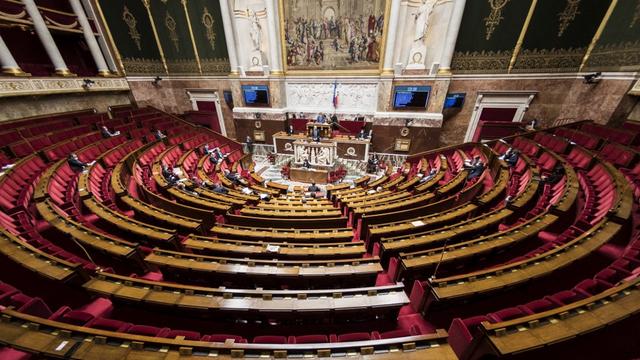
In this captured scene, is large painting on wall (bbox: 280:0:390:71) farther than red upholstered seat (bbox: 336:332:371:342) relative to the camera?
Yes

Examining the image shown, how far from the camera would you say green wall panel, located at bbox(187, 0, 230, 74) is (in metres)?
13.4

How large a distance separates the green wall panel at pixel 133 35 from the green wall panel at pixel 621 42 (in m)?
24.7

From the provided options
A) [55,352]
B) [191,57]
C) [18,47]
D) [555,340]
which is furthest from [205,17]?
[555,340]

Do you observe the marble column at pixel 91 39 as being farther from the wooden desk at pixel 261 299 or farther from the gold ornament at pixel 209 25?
the wooden desk at pixel 261 299

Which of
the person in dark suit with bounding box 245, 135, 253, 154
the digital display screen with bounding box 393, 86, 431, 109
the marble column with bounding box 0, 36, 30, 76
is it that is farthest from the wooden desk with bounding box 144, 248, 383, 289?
the marble column with bounding box 0, 36, 30, 76

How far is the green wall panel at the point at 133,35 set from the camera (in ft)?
44.8

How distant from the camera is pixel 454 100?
1196 centimetres

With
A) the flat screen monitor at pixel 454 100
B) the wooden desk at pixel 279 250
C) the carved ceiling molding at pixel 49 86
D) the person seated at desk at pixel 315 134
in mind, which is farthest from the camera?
the person seated at desk at pixel 315 134

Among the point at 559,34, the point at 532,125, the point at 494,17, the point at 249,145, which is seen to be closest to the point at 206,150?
the point at 249,145

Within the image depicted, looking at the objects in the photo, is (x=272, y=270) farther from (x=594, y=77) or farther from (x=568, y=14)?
(x=568, y=14)

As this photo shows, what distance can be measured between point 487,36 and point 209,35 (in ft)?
54.3

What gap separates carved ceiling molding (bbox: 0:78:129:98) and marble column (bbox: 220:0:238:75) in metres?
8.13

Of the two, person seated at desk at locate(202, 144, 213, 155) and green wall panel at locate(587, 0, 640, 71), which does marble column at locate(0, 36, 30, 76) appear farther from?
green wall panel at locate(587, 0, 640, 71)

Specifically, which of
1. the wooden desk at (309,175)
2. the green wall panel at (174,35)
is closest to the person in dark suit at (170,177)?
the wooden desk at (309,175)
